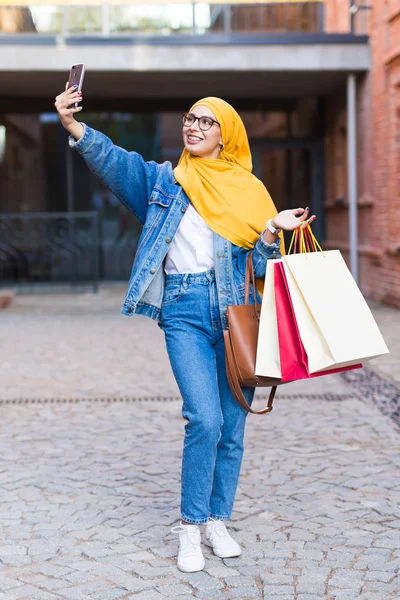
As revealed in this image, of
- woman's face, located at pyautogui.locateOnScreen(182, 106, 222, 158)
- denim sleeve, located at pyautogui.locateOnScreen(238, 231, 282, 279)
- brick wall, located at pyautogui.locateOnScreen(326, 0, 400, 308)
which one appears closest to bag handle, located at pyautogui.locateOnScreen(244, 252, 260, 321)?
denim sleeve, located at pyautogui.locateOnScreen(238, 231, 282, 279)

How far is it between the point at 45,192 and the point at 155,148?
2.32m

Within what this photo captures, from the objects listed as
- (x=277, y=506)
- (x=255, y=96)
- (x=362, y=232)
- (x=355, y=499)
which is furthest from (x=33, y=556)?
(x=255, y=96)

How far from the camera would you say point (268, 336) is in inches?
137

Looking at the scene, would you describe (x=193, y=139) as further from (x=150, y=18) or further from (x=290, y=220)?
(x=150, y=18)

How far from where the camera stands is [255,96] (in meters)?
17.4

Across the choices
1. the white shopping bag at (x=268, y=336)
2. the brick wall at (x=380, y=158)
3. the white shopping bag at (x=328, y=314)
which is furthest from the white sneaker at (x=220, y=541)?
the brick wall at (x=380, y=158)

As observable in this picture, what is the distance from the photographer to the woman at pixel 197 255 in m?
3.54

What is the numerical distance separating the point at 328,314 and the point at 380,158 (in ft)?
35.0

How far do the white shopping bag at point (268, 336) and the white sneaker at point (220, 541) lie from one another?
0.74 metres

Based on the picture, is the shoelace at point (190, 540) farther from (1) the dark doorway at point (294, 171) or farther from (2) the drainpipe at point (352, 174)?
(1) the dark doorway at point (294, 171)

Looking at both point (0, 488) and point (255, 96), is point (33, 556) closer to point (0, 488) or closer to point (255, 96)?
point (0, 488)

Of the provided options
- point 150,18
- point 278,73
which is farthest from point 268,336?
point 150,18

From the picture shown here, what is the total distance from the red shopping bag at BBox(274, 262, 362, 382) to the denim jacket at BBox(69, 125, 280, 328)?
16 cm

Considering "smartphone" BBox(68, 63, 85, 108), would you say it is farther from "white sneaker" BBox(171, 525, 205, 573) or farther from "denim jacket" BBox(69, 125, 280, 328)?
"white sneaker" BBox(171, 525, 205, 573)
